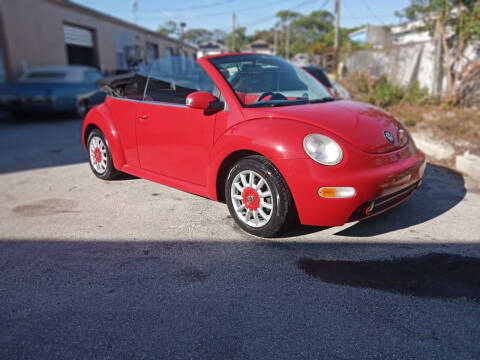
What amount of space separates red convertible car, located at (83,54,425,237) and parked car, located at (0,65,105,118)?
7.25m

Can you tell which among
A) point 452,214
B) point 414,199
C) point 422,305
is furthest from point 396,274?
Result: point 414,199

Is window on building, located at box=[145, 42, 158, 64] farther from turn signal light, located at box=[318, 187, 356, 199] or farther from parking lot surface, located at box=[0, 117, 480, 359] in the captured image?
turn signal light, located at box=[318, 187, 356, 199]

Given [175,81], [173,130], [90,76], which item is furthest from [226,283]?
[90,76]

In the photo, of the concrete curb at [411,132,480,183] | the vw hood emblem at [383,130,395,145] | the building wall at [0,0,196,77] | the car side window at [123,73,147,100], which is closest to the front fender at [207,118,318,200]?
the vw hood emblem at [383,130,395,145]

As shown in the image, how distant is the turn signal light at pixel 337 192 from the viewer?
289cm

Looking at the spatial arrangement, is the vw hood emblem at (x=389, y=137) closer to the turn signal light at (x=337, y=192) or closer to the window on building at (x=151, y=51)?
the turn signal light at (x=337, y=192)

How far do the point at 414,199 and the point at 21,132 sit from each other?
29.8 feet

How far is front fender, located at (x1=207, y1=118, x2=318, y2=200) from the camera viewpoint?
3002 mm

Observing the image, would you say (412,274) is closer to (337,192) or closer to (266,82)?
(337,192)

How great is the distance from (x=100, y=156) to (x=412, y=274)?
3.91 m

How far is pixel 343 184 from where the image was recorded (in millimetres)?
2885

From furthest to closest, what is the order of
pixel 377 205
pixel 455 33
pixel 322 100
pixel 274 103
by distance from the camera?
pixel 455 33 < pixel 322 100 < pixel 274 103 < pixel 377 205

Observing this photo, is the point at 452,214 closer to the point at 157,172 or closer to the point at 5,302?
the point at 157,172

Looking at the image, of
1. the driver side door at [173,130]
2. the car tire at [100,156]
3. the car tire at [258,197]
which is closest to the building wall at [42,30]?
the car tire at [100,156]
